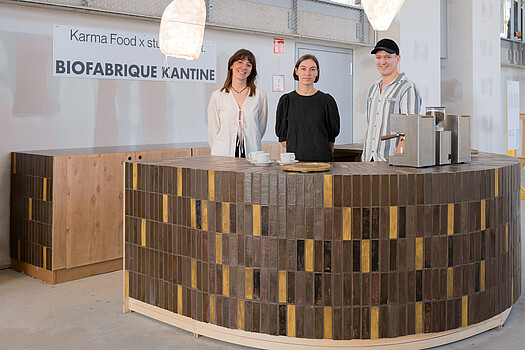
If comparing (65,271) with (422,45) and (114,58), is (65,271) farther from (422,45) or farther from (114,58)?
(422,45)

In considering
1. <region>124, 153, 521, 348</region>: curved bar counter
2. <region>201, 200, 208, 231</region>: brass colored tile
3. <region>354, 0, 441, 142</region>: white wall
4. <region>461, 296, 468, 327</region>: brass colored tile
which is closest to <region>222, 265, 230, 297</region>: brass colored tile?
<region>124, 153, 521, 348</region>: curved bar counter

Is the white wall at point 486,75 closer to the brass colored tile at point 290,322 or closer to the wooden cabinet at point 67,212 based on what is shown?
the wooden cabinet at point 67,212

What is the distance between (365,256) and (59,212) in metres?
2.60

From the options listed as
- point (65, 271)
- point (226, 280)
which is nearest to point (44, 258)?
Result: point (65, 271)

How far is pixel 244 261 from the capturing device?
3.21m

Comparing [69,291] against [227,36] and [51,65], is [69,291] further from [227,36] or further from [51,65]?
[227,36]

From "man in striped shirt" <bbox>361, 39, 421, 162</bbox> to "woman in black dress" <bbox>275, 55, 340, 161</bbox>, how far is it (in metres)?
0.30

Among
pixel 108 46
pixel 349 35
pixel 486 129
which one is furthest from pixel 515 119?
pixel 108 46

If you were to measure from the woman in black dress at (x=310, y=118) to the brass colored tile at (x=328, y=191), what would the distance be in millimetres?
1333

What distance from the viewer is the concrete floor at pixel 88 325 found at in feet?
10.9

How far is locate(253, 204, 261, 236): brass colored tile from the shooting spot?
3.15 m

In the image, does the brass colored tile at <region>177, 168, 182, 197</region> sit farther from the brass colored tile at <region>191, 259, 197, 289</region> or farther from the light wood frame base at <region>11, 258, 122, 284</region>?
the light wood frame base at <region>11, 258, 122, 284</region>

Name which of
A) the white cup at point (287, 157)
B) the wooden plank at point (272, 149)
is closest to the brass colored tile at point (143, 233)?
the white cup at point (287, 157)

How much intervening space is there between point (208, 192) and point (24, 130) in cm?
254
